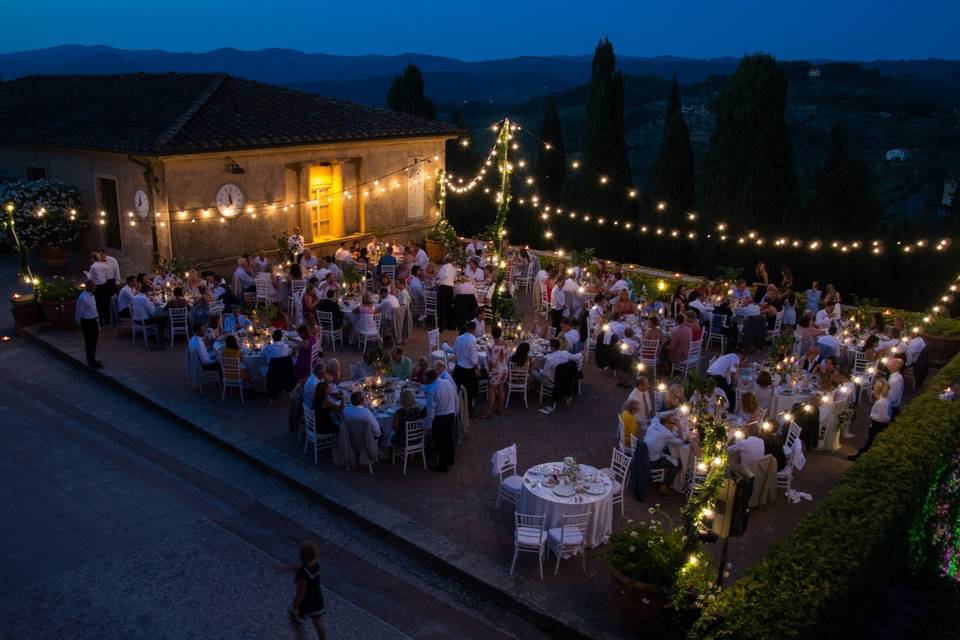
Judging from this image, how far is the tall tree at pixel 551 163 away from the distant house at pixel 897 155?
53.8 ft

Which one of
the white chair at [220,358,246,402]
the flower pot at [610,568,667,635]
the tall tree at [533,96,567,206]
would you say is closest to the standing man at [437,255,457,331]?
the white chair at [220,358,246,402]

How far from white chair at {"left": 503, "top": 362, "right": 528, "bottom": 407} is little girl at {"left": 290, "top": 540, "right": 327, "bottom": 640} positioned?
19.7ft

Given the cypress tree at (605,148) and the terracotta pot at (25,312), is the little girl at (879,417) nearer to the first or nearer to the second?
the terracotta pot at (25,312)

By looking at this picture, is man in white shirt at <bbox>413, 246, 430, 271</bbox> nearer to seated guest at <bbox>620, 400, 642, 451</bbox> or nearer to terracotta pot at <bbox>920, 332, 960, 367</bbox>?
seated guest at <bbox>620, 400, 642, 451</bbox>

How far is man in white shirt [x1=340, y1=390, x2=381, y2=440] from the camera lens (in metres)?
9.66

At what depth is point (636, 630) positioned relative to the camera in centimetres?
700

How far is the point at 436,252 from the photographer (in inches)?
861

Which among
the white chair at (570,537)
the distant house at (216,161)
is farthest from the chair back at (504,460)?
the distant house at (216,161)

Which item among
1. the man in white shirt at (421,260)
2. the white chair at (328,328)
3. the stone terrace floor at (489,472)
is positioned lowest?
the stone terrace floor at (489,472)

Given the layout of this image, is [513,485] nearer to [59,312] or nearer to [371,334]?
[371,334]

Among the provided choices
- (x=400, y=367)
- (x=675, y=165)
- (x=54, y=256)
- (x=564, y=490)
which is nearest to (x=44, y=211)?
(x=54, y=256)

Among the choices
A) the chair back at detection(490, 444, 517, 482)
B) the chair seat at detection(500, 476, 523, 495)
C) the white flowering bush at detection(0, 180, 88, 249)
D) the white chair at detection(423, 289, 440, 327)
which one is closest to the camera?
the chair seat at detection(500, 476, 523, 495)

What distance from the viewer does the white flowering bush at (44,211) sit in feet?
60.5

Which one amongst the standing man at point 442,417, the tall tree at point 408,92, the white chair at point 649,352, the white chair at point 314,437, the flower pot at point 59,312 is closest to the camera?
the standing man at point 442,417
